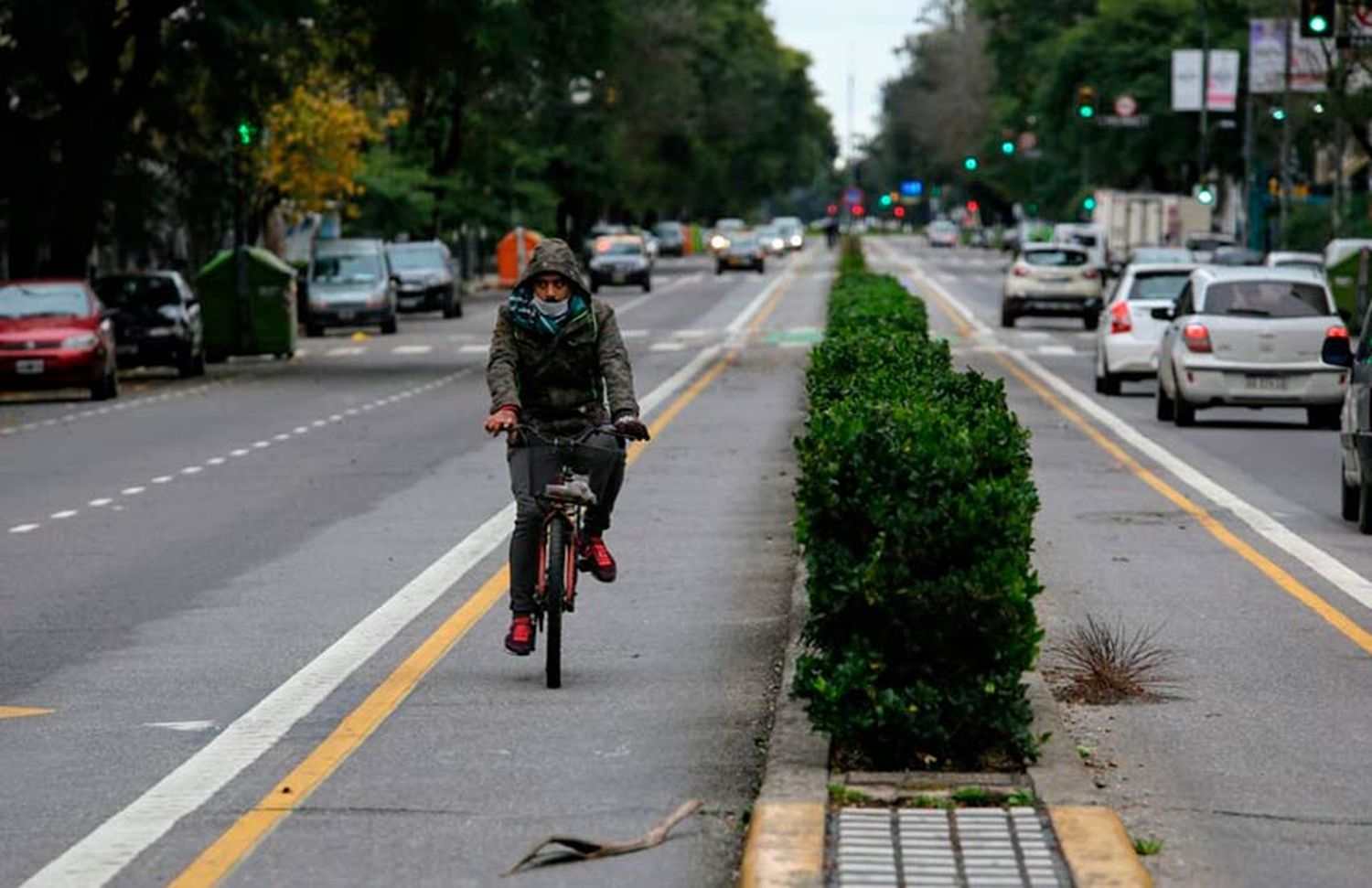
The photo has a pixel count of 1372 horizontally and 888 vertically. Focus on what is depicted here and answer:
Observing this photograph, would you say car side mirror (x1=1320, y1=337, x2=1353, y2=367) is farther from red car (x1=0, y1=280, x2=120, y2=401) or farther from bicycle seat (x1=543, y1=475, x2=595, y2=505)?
red car (x1=0, y1=280, x2=120, y2=401)

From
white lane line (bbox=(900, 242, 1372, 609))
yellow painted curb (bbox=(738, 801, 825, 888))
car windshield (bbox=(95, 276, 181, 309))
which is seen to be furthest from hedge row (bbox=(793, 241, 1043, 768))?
car windshield (bbox=(95, 276, 181, 309))

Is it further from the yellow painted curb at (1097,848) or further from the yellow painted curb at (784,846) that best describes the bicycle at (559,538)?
the yellow painted curb at (1097,848)

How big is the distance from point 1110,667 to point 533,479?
2.37 metres

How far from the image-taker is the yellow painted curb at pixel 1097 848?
763cm

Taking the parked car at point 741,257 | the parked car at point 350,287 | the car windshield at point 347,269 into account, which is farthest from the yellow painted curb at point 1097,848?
the parked car at point 741,257

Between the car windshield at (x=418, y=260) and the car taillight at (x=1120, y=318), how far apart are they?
34.0m

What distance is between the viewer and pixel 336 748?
10312 millimetres

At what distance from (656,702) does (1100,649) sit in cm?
190

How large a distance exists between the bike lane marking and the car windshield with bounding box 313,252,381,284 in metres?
24.1

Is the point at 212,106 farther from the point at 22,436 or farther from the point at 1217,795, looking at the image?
the point at 1217,795

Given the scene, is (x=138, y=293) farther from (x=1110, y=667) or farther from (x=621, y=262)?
(x=621, y=262)

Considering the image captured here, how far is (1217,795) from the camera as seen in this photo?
371 inches

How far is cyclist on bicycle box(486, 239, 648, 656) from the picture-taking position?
12.1m

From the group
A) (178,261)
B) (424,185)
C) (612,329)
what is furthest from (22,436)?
(424,185)
